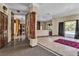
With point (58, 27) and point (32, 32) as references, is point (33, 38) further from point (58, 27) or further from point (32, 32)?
point (58, 27)

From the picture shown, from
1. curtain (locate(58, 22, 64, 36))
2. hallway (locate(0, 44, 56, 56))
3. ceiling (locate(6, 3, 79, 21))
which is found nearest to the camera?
hallway (locate(0, 44, 56, 56))

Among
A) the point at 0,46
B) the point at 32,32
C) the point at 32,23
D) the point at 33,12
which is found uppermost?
the point at 33,12

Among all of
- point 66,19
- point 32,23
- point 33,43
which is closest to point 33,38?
point 33,43

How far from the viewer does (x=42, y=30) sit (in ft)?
33.5

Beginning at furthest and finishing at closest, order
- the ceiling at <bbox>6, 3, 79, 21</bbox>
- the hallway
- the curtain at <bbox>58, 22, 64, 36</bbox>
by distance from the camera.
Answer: the curtain at <bbox>58, 22, 64, 36</bbox>, the ceiling at <bbox>6, 3, 79, 21</bbox>, the hallway

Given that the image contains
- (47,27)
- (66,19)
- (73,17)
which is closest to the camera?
(73,17)

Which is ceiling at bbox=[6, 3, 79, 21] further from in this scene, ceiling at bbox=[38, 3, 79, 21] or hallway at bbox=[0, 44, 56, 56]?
hallway at bbox=[0, 44, 56, 56]

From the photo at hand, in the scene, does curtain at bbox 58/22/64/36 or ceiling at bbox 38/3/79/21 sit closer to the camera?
ceiling at bbox 38/3/79/21

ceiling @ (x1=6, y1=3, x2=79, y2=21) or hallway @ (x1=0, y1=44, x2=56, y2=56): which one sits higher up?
ceiling @ (x1=6, y1=3, x2=79, y2=21)

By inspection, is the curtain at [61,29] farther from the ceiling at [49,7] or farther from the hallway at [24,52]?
the hallway at [24,52]

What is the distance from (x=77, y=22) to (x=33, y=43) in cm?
482

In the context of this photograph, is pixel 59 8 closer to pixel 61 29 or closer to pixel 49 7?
pixel 49 7

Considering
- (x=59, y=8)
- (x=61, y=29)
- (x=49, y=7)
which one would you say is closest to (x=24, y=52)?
(x=49, y=7)

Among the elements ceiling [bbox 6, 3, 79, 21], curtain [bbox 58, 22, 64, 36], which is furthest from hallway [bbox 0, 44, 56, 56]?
curtain [bbox 58, 22, 64, 36]
